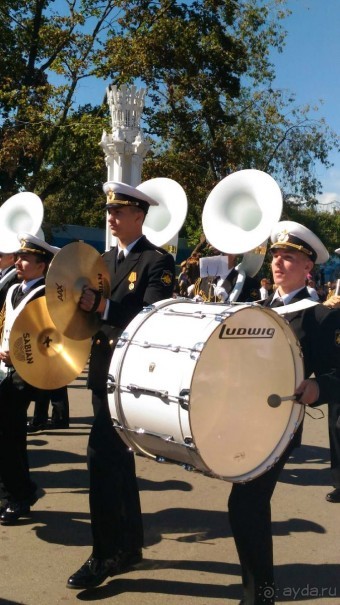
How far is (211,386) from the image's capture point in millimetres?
2900

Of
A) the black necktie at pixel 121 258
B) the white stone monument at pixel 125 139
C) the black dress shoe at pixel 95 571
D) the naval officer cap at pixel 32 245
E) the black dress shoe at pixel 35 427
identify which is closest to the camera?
the black dress shoe at pixel 95 571

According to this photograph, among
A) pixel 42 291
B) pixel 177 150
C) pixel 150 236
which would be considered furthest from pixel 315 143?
pixel 42 291

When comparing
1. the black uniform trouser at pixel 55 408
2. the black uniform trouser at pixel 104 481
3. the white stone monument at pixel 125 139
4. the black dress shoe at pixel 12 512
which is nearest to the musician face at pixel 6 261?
the black uniform trouser at pixel 55 408

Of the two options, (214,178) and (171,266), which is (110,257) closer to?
(171,266)

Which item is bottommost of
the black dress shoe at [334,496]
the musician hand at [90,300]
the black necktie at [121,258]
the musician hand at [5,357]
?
the black dress shoe at [334,496]

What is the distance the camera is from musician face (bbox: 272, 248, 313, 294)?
11.2ft

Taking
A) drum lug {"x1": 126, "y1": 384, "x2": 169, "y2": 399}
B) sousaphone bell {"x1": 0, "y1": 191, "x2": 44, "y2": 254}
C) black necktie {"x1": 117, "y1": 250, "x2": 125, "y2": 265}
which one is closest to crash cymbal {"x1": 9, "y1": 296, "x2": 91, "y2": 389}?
black necktie {"x1": 117, "y1": 250, "x2": 125, "y2": 265}

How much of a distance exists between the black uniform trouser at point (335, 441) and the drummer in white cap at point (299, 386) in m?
2.20

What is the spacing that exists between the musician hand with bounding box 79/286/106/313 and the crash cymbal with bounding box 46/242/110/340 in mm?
25

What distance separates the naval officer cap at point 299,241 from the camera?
3381 mm

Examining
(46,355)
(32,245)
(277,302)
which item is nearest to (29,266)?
(32,245)

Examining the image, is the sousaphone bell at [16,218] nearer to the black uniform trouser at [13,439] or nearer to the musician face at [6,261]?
the musician face at [6,261]

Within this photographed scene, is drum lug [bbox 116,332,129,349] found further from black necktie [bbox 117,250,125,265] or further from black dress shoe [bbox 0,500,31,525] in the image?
black dress shoe [bbox 0,500,31,525]

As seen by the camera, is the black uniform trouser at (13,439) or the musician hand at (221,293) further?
the musician hand at (221,293)
